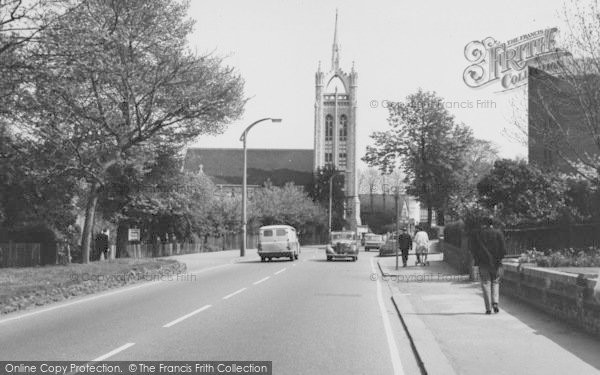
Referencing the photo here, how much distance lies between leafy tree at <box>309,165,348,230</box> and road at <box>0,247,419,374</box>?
3273 inches

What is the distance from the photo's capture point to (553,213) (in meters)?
23.8

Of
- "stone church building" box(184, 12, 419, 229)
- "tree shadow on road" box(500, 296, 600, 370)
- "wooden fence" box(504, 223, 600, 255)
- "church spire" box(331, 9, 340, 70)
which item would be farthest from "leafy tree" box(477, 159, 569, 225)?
"church spire" box(331, 9, 340, 70)

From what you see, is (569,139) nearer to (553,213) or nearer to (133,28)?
(553,213)

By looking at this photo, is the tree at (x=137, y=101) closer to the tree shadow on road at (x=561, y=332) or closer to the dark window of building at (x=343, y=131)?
the tree shadow on road at (x=561, y=332)

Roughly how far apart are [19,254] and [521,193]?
19.9 metres

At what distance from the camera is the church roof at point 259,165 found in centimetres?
12850

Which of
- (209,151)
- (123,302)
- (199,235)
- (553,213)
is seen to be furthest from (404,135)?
(209,151)

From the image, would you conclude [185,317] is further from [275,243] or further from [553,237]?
[275,243]

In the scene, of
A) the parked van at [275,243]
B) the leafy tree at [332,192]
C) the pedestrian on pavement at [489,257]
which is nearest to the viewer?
the pedestrian on pavement at [489,257]

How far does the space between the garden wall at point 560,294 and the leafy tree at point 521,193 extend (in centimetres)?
1047

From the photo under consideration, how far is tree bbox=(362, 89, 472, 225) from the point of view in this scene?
2402 inches

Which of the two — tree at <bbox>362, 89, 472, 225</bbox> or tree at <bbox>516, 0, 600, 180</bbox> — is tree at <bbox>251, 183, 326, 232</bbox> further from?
tree at <bbox>516, 0, 600, 180</bbox>

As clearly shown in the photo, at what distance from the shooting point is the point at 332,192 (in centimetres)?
10194

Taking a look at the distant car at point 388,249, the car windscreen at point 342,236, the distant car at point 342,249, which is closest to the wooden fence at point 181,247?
the distant car at point 388,249
